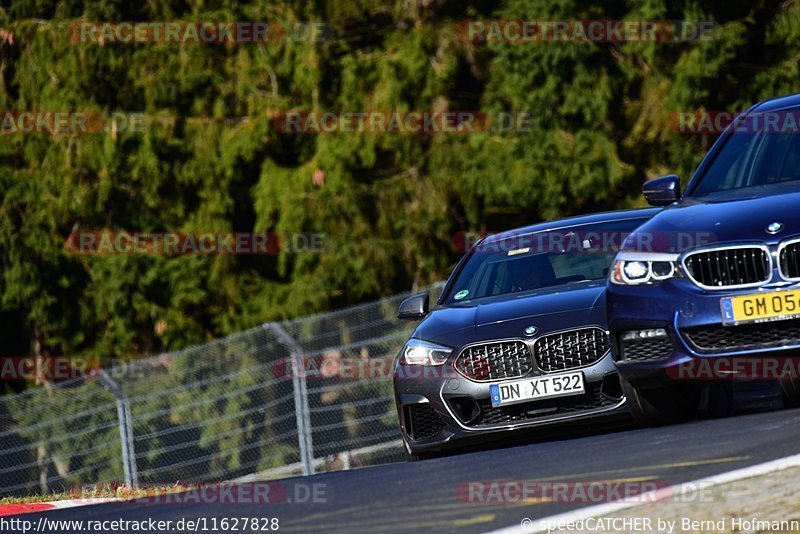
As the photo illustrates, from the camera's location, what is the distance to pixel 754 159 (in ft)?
30.4

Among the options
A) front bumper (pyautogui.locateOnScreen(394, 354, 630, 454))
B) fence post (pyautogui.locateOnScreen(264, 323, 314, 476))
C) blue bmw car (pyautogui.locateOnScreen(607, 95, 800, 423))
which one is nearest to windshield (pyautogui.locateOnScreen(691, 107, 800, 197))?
blue bmw car (pyautogui.locateOnScreen(607, 95, 800, 423))

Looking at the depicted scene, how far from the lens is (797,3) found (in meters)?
22.2

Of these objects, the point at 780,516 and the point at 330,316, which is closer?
the point at 780,516

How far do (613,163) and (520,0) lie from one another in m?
2.74

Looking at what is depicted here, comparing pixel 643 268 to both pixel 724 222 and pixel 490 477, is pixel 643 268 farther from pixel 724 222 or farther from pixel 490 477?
pixel 490 477

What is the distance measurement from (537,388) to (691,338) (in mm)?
1750

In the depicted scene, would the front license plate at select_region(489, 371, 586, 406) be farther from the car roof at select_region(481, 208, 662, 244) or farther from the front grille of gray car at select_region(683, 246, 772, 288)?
the car roof at select_region(481, 208, 662, 244)

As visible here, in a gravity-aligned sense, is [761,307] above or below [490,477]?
above

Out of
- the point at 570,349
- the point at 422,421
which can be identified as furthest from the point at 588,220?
the point at 422,421

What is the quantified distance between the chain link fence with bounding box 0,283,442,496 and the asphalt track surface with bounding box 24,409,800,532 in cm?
639

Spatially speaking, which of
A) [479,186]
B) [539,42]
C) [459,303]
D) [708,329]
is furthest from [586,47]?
[708,329]

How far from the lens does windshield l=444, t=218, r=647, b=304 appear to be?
10.7 meters

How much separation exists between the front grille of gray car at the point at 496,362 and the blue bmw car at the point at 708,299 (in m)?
1.20

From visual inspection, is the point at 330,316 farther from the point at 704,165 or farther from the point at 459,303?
the point at 704,165
